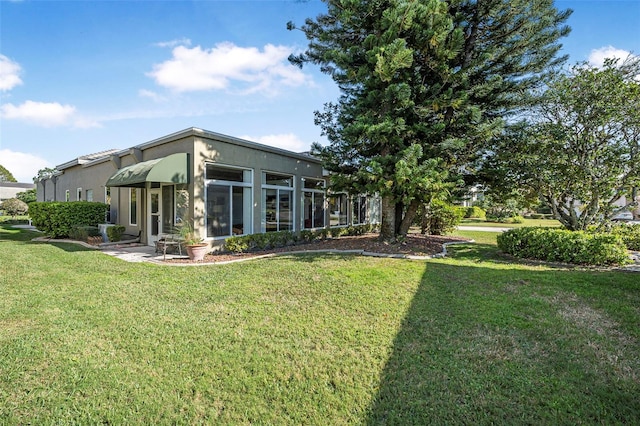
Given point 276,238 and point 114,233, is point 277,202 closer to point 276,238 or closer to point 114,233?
point 276,238

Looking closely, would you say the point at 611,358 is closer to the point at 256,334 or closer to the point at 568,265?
the point at 256,334

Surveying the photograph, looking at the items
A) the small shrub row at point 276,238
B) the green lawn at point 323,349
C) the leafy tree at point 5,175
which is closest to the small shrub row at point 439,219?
the small shrub row at point 276,238

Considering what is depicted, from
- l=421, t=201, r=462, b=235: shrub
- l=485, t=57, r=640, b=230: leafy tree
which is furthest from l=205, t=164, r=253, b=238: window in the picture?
l=421, t=201, r=462, b=235: shrub

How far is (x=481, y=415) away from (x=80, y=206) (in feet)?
60.8

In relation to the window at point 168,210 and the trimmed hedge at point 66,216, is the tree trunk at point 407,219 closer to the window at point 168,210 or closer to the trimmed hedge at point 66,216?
the window at point 168,210

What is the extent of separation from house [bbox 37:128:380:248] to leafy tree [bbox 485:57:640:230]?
7285 mm

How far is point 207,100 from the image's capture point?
14.8 metres

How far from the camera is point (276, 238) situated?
13.7 meters

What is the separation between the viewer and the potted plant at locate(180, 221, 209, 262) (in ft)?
34.5

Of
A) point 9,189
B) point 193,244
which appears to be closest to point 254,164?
point 193,244

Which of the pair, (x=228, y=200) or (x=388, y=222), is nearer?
(x=228, y=200)

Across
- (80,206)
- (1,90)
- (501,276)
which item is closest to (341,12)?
(501,276)

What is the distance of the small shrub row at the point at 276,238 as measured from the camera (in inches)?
472

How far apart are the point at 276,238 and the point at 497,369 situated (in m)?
10.7
